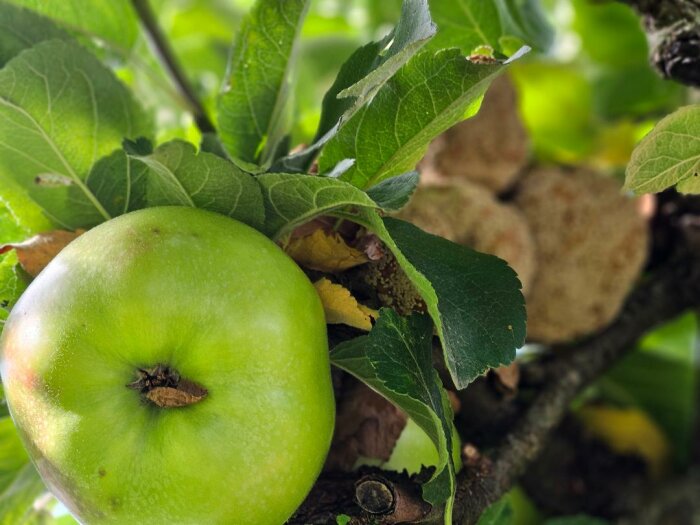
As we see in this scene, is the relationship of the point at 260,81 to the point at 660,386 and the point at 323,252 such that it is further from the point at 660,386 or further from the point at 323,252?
the point at 660,386

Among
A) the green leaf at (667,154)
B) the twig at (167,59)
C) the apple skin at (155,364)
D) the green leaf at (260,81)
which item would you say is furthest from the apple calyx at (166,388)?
the twig at (167,59)

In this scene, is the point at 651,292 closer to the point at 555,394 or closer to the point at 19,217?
the point at 555,394

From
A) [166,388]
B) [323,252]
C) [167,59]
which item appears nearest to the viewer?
[166,388]

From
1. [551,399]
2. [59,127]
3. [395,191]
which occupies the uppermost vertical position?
[59,127]

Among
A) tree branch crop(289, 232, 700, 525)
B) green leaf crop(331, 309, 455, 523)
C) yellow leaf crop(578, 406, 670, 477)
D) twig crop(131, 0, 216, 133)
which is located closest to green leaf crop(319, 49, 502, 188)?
green leaf crop(331, 309, 455, 523)

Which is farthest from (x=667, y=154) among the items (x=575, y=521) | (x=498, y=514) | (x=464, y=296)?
(x=575, y=521)

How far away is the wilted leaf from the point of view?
574 millimetres

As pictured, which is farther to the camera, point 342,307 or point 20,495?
point 20,495

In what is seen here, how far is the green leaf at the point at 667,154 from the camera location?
54 centimetres

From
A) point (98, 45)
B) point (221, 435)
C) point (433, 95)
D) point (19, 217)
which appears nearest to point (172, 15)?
point (98, 45)

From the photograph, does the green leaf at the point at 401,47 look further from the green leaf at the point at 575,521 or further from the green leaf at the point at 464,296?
the green leaf at the point at 575,521

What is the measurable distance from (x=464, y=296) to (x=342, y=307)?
0.08 meters

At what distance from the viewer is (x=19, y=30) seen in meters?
0.66

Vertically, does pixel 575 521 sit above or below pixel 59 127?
below
